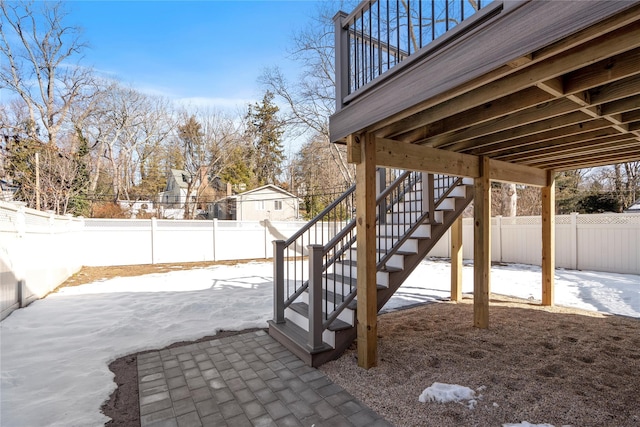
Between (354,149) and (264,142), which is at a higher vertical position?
(264,142)

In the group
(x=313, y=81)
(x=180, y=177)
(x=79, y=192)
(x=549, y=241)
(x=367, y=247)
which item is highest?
(x=313, y=81)

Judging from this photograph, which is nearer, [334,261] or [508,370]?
[508,370]

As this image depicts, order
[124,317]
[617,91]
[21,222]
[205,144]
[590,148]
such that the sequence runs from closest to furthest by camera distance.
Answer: [617,91], [590,148], [124,317], [21,222], [205,144]

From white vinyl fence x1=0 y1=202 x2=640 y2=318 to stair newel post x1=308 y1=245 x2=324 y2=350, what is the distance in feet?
13.5

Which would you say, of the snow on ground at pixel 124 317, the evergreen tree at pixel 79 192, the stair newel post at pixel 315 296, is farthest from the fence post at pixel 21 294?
the evergreen tree at pixel 79 192

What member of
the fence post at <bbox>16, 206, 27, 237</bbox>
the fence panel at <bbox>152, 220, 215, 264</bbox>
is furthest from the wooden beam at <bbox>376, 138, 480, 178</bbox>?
the fence panel at <bbox>152, 220, 215, 264</bbox>

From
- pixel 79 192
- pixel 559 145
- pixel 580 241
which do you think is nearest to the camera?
pixel 559 145

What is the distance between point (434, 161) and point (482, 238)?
1163 mm

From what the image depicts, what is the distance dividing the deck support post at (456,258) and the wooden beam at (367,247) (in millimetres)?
2743

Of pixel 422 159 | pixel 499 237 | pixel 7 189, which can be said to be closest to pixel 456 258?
pixel 422 159

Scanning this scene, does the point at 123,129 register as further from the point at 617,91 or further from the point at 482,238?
the point at 617,91

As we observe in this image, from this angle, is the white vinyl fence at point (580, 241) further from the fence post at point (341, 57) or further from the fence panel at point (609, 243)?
the fence post at point (341, 57)

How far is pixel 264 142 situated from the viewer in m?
22.5

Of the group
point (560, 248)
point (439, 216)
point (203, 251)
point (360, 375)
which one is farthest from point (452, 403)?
point (203, 251)
